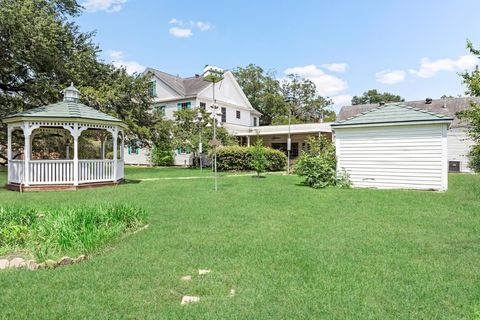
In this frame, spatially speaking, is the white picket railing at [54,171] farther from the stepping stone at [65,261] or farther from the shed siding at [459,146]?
the shed siding at [459,146]

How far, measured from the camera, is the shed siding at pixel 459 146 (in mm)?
22250

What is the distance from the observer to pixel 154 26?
57.3 feet

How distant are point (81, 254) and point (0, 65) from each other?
17.1 m

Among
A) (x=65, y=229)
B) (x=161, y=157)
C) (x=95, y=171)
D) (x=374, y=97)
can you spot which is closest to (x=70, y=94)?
(x=95, y=171)

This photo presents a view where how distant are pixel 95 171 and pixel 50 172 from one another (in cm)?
158

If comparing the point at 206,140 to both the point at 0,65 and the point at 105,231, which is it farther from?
the point at 105,231

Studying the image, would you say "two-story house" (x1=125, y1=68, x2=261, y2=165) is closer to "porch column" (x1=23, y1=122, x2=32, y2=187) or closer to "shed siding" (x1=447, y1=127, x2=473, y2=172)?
"porch column" (x1=23, y1=122, x2=32, y2=187)

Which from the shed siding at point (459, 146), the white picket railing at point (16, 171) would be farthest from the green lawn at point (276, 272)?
the shed siding at point (459, 146)

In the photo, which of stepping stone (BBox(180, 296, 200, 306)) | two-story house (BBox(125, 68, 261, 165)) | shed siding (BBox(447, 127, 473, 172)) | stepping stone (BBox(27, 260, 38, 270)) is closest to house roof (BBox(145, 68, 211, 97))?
two-story house (BBox(125, 68, 261, 165))

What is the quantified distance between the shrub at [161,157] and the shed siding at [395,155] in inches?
711

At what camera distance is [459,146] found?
74.2ft

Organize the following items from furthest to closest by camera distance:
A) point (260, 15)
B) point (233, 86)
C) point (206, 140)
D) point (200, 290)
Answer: point (233, 86), point (206, 140), point (260, 15), point (200, 290)

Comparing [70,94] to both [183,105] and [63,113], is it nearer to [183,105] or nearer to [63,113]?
[63,113]

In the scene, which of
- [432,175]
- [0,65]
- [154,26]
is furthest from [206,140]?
[432,175]
